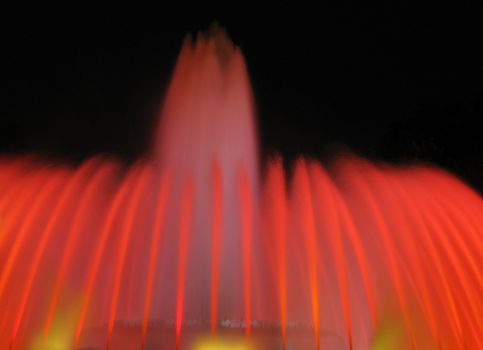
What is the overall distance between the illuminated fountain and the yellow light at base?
3.08 meters

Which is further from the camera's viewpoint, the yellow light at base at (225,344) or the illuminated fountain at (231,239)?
the illuminated fountain at (231,239)

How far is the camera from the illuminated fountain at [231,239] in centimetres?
1405

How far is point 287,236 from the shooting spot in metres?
15.0

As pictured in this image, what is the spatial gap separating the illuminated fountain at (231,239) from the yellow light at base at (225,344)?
3078mm

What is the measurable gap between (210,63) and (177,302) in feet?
25.3

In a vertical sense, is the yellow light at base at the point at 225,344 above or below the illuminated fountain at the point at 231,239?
below

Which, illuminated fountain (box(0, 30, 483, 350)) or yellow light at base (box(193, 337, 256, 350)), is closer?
yellow light at base (box(193, 337, 256, 350))

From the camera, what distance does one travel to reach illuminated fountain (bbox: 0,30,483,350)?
14055 mm

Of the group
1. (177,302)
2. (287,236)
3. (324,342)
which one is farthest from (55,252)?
(324,342)

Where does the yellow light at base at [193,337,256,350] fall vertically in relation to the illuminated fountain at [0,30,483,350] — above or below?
below

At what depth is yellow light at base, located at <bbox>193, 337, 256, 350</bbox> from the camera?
981 centimetres

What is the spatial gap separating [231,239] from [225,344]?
4378 millimetres

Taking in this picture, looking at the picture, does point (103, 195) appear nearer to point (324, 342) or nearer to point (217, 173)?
point (217, 173)

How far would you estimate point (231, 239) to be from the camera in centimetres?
1403
